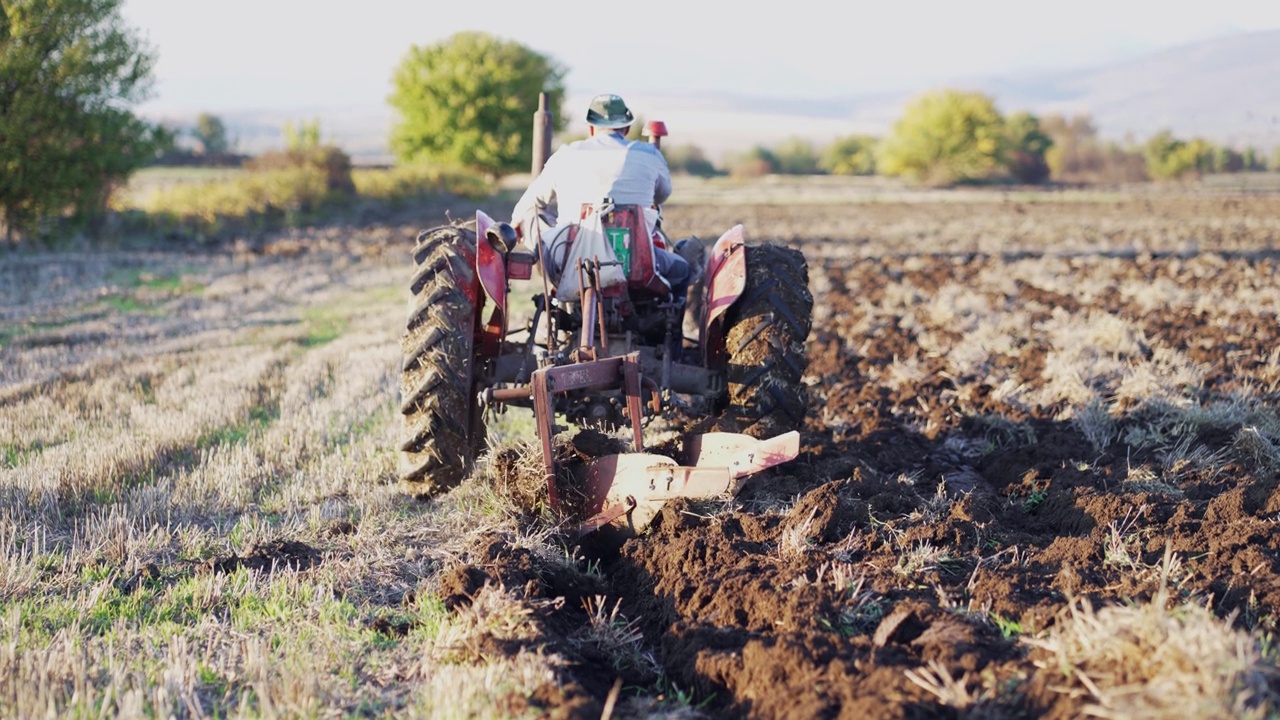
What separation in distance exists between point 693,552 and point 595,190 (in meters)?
2.14

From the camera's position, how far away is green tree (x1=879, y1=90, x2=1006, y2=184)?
206 ft

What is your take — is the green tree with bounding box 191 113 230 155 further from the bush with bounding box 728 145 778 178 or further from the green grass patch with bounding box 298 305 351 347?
the green grass patch with bounding box 298 305 351 347

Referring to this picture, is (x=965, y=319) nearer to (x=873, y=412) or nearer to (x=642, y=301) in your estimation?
(x=873, y=412)

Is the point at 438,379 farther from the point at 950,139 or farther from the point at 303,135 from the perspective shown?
the point at 950,139

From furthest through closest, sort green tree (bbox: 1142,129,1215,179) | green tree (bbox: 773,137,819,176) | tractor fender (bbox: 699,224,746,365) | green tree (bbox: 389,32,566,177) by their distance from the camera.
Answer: green tree (bbox: 773,137,819,176) < green tree (bbox: 1142,129,1215,179) < green tree (bbox: 389,32,566,177) < tractor fender (bbox: 699,224,746,365)

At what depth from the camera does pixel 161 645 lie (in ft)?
12.2

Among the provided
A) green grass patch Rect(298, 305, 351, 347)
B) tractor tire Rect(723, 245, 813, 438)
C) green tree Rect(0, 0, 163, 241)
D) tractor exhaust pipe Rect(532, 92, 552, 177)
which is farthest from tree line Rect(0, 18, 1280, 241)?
tractor tire Rect(723, 245, 813, 438)

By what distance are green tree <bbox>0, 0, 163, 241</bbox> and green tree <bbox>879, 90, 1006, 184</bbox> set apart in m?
50.3

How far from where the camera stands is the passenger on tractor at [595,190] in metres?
5.50

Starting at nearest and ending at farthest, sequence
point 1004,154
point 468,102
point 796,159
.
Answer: point 468,102 < point 1004,154 < point 796,159

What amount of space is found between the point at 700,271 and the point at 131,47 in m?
18.2

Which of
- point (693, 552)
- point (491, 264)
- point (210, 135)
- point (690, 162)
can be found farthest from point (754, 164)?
point (693, 552)

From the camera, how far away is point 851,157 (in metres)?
80.8

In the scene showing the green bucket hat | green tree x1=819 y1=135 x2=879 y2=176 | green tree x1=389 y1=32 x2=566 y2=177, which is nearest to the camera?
the green bucket hat
